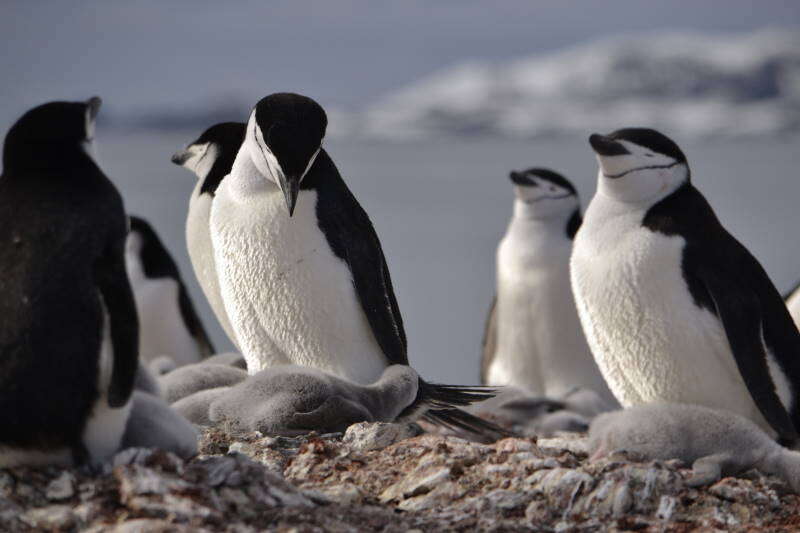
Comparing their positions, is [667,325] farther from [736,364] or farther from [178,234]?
[178,234]

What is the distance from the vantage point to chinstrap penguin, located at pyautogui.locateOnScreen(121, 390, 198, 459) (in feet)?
10.9

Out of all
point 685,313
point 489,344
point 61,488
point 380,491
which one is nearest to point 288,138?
point 380,491

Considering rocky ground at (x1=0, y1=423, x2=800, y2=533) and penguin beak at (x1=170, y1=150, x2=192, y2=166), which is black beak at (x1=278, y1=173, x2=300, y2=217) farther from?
penguin beak at (x1=170, y1=150, x2=192, y2=166)

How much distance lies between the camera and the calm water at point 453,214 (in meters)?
19.4

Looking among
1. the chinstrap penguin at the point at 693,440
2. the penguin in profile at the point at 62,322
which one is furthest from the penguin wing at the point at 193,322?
the penguin in profile at the point at 62,322

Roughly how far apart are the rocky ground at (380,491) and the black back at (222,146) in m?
1.62

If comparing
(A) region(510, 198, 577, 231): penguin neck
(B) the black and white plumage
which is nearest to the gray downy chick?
(B) the black and white plumage

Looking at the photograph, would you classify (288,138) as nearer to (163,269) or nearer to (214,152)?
(214,152)

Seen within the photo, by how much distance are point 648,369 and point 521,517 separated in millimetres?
1330

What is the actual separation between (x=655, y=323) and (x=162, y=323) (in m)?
4.87

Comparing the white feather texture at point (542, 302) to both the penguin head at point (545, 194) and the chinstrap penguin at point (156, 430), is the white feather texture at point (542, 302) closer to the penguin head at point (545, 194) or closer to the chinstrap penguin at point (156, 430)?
the penguin head at point (545, 194)

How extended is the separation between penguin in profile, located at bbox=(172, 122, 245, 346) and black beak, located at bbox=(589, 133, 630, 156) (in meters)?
1.54

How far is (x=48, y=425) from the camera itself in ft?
10.3

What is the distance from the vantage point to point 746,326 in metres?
4.52
